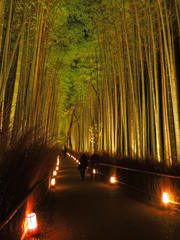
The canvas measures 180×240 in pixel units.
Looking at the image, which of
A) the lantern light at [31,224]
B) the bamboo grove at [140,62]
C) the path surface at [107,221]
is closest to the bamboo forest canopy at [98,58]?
the bamboo grove at [140,62]

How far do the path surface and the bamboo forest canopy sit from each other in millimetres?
1645

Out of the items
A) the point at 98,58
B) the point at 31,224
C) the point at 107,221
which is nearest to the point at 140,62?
the point at 98,58

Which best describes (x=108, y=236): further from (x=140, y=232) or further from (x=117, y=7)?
(x=117, y=7)

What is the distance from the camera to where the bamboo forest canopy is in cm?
790

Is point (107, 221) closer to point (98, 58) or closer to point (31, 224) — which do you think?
point (31, 224)

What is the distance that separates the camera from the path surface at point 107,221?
4.48 metres

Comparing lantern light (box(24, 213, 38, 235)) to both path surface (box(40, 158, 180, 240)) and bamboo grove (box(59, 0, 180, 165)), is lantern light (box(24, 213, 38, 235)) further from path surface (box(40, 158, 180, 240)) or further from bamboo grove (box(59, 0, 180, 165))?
bamboo grove (box(59, 0, 180, 165))

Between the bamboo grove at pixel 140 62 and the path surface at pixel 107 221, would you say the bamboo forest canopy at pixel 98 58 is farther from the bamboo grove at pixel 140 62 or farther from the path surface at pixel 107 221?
Answer: the path surface at pixel 107 221

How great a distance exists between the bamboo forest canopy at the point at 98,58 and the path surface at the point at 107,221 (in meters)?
1.65

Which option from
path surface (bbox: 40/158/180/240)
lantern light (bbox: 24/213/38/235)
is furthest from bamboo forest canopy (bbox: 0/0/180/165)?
path surface (bbox: 40/158/180/240)

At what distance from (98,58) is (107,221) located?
13.4 m

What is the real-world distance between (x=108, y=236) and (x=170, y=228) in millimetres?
1130

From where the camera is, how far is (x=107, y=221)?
541 cm

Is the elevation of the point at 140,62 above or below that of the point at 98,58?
below
